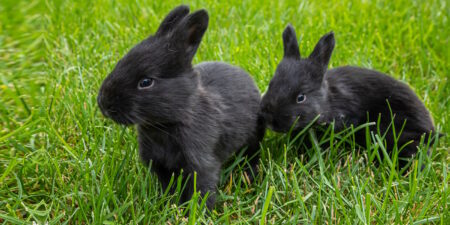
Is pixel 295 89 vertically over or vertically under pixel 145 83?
under

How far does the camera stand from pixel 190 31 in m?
3.69

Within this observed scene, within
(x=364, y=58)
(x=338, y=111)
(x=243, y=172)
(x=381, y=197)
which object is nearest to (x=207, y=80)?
(x=243, y=172)

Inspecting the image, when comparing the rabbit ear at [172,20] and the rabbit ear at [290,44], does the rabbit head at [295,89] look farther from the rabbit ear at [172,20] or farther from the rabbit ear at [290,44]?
the rabbit ear at [172,20]

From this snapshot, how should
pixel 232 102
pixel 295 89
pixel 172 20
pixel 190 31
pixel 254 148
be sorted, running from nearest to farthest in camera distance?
pixel 190 31 → pixel 172 20 → pixel 232 102 → pixel 295 89 → pixel 254 148

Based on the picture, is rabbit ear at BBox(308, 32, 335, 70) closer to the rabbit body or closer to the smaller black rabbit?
the smaller black rabbit

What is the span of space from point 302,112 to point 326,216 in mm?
1052

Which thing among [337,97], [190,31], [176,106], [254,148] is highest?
[190,31]

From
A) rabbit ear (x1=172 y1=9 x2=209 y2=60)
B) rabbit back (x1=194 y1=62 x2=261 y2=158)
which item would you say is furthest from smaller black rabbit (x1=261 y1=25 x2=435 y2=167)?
rabbit ear (x1=172 y1=9 x2=209 y2=60)

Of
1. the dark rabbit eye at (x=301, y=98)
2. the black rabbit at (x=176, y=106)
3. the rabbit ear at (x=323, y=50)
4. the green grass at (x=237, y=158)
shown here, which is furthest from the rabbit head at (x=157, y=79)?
the rabbit ear at (x=323, y=50)

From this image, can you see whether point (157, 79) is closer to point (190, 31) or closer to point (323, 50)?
point (190, 31)

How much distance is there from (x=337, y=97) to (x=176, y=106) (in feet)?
5.20

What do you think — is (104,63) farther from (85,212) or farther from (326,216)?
(326,216)

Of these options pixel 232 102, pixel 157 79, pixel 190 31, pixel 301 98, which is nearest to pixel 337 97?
pixel 301 98

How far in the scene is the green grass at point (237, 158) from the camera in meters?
3.55
